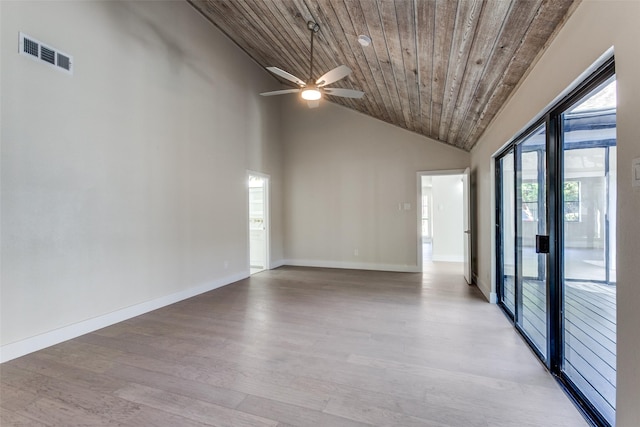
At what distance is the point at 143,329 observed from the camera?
10.2ft

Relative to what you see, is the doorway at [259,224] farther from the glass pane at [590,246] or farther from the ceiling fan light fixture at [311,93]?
the glass pane at [590,246]

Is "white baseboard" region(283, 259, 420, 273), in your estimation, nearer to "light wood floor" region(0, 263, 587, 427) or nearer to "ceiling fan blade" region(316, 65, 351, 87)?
"light wood floor" region(0, 263, 587, 427)

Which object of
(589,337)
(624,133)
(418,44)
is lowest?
(589,337)

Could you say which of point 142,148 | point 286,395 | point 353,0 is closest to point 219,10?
point 142,148

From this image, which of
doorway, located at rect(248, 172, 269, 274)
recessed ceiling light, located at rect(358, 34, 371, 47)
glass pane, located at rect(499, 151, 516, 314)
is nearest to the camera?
recessed ceiling light, located at rect(358, 34, 371, 47)

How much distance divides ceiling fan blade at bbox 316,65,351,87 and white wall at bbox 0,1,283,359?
223 centimetres

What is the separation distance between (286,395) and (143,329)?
6.62ft

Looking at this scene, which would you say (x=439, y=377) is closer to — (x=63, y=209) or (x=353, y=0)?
(x=353, y=0)

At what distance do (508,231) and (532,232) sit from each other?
2.80 feet

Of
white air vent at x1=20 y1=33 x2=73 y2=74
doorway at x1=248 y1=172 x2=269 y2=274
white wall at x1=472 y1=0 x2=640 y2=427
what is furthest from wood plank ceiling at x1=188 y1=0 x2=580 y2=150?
doorway at x1=248 y1=172 x2=269 y2=274

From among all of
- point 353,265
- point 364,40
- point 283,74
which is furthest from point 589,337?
point 353,265

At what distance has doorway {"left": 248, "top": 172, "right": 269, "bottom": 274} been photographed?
253 inches

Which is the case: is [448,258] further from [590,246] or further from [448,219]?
[590,246]

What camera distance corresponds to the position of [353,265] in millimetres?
6504
